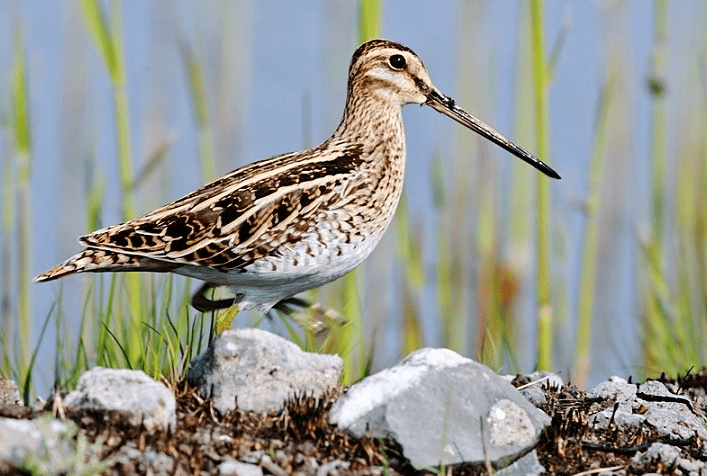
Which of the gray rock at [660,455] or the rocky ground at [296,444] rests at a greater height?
the rocky ground at [296,444]

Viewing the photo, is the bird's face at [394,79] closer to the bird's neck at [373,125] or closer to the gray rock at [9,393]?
the bird's neck at [373,125]

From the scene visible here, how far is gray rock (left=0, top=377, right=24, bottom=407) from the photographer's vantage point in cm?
400

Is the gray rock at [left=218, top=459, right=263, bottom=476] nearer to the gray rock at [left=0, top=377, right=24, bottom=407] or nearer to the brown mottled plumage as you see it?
the gray rock at [left=0, top=377, right=24, bottom=407]

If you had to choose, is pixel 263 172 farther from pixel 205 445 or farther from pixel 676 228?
pixel 676 228

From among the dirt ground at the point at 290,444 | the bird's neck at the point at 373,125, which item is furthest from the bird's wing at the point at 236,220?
the dirt ground at the point at 290,444

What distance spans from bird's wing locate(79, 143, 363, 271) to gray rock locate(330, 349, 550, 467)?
36.4 inches

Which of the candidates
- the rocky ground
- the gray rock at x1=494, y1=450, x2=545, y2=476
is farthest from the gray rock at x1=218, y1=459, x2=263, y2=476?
the gray rock at x1=494, y1=450, x2=545, y2=476

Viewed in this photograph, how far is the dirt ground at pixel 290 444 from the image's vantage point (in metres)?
3.28

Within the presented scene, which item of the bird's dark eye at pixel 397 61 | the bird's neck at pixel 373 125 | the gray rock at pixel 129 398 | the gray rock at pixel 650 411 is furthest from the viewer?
the bird's dark eye at pixel 397 61

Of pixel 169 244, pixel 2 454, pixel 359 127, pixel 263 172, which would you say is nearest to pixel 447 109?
pixel 359 127

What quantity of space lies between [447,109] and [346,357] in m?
1.20

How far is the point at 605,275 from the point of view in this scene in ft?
26.0

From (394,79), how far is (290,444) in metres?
2.14

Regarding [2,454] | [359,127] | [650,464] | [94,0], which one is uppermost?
[94,0]
